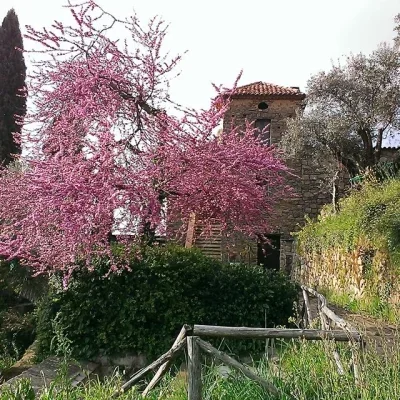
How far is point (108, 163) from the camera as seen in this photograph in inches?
243

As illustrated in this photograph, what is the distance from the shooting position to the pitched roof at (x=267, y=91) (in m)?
18.9

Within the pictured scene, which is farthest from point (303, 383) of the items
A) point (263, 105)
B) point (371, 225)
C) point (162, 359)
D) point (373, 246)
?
point (263, 105)

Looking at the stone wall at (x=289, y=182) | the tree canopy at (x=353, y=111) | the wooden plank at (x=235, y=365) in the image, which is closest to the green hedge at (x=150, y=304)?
the wooden plank at (x=235, y=365)

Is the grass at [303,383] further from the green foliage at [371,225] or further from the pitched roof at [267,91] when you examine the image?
the pitched roof at [267,91]

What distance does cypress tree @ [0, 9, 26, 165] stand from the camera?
632 inches

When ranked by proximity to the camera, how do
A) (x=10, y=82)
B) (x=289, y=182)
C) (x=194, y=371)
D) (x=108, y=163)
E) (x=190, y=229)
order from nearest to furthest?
(x=194, y=371) → (x=108, y=163) → (x=190, y=229) → (x=10, y=82) → (x=289, y=182)

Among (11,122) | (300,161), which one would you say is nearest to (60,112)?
(11,122)

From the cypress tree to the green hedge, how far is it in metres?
10.5

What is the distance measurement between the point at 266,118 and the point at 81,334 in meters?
14.4

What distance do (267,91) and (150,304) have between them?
14.7 metres

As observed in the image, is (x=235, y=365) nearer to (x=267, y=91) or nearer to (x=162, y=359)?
(x=162, y=359)

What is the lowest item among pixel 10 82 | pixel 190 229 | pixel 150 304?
pixel 150 304

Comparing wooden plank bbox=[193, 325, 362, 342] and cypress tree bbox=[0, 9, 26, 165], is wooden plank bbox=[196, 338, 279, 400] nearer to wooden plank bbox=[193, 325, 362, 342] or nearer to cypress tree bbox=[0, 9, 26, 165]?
wooden plank bbox=[193, 325, 362, 342]

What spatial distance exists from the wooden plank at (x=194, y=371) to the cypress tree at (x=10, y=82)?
45.8 feet
